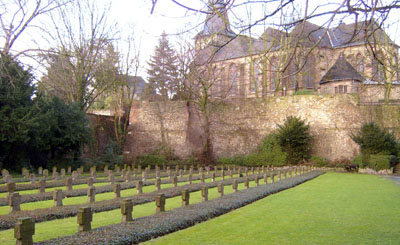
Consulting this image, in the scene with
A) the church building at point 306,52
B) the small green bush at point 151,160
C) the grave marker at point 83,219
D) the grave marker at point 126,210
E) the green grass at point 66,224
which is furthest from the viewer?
the small green bush at point 151,160

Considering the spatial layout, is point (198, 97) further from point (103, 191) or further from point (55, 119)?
point (103, 191)

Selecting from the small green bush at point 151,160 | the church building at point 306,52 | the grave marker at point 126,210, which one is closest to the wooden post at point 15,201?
the grave marker at point 126,210

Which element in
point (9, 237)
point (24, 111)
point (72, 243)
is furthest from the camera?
point (24, 111)

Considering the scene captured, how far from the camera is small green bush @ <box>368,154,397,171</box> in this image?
80.1 feet

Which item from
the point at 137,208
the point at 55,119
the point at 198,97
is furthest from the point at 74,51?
the point at 137,208

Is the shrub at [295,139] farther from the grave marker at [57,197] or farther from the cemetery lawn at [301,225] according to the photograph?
the grave marker at [57,197]

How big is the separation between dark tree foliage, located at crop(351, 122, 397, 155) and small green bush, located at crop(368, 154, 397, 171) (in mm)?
684

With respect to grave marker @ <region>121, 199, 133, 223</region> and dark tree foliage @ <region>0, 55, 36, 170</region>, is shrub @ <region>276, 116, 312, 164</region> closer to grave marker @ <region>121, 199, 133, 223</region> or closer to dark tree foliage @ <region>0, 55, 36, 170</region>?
dark tree foliage @ <region>0, 55, 36, 170</region>

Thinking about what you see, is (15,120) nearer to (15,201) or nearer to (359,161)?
(15,201)

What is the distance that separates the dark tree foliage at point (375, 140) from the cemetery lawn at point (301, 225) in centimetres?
1652

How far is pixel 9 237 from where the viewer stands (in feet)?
19.2

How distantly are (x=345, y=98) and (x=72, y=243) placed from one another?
87.3 feet

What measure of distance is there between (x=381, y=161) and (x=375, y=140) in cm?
153

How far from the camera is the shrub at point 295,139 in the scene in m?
27.8
